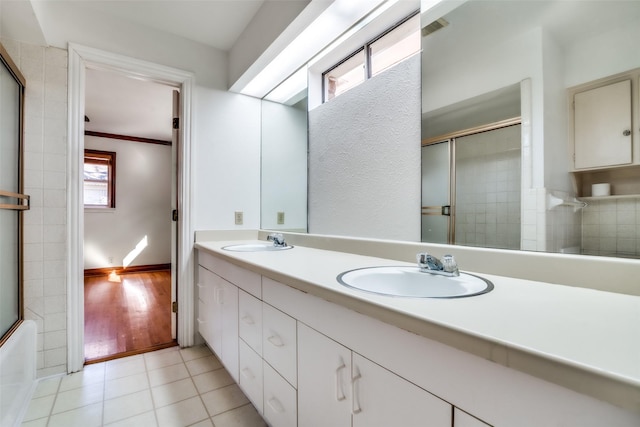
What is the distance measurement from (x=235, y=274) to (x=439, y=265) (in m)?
0.94

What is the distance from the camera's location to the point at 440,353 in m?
0.55

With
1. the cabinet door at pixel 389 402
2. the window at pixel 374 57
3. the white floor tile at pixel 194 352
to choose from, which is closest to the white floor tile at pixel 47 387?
the white floor tile at pixel 194 352

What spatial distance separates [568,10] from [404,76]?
2.02 feet

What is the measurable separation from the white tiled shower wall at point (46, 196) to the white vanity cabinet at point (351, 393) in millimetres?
1653

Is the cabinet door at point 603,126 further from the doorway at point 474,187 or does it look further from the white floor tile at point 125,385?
the white floor tile at point 125,385

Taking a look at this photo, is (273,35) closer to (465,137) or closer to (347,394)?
(465,137)

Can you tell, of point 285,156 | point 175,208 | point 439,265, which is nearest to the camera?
point 439,265

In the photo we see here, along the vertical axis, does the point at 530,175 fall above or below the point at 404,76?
below

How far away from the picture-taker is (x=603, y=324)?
0.51 meters

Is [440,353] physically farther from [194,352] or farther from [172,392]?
[194,352]

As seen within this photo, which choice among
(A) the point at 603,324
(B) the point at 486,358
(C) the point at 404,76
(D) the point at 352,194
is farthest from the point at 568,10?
(D) the point at 352,194

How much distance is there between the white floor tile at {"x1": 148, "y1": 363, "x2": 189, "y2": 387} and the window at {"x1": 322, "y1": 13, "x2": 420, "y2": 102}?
1.92 metres

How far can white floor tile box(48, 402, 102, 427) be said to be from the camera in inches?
52.2

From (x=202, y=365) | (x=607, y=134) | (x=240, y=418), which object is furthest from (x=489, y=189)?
(x=202, y=365)
